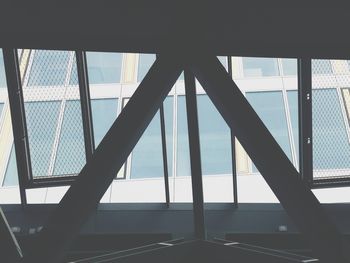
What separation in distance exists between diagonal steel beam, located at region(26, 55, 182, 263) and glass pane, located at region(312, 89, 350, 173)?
223 inches

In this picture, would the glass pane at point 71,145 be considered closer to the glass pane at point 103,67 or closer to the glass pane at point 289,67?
the glass pane at point 103,67

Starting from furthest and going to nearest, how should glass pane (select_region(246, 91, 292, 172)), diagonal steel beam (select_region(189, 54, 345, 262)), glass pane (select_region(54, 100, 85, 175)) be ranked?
1. glass pane (select_region(246, 91, 292, 172))
2. glass pane (select_region(54, 100, 85, 175))
3. diagonal steel beam (select_region(189, 54, 345, 262))

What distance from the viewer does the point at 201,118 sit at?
14695 millimetres

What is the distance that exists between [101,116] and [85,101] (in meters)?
1.05

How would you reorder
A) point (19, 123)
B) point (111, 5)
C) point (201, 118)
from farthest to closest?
point (201, 118)
point (19, 123)
point (111, 5)

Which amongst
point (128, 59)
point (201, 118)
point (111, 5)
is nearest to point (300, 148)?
point (201, 118)

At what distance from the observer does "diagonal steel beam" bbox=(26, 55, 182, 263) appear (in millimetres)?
7711

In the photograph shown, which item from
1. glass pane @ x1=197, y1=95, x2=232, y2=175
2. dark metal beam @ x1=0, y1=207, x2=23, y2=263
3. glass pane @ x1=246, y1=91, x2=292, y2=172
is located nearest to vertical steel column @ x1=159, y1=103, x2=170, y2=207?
glass pane @ x1=197, y1=95, x2=232, y2=175

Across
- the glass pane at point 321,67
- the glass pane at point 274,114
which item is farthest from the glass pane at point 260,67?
the glass pane at point 321,67

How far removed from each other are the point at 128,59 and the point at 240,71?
348cm

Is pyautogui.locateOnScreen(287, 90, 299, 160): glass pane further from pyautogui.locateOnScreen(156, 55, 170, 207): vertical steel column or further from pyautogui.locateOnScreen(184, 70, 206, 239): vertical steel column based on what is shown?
pyautogui.locateOnScreen(156, 55, 170, 207): vertical steel column

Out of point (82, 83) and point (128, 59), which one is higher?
point (128, 59)

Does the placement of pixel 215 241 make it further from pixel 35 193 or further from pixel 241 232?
pixel 35 193

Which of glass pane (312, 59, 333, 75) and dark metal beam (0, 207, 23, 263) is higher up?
glass pane (312, 59, 333, 75)
